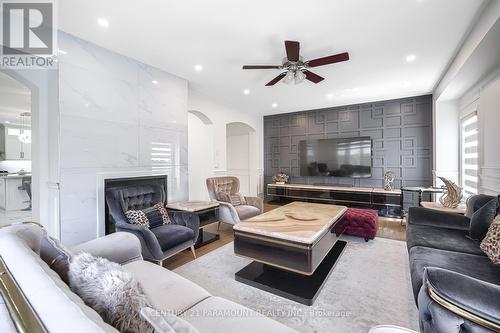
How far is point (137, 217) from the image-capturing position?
2613 mm

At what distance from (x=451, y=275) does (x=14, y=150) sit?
400 inches

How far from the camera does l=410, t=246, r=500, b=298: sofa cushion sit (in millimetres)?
1556

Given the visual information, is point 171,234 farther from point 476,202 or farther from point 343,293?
point 476,202

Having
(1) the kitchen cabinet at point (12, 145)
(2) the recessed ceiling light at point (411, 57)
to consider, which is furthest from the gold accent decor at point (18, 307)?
(1) the kitchen cabinet at point (12, 145)

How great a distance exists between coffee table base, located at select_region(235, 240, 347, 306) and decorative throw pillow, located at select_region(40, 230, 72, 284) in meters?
1.69

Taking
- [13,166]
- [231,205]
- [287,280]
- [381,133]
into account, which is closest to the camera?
[287,280]

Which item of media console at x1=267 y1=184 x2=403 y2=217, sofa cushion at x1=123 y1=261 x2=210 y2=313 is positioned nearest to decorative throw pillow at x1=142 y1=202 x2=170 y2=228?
sofa cushion at x1=123 y1=261 x2=210 y2=313

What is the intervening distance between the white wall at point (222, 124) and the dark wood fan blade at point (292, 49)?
8.50 ft

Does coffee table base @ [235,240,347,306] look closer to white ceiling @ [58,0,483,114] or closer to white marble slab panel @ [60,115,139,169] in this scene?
white marble slab panel @ [60,115,139,169]

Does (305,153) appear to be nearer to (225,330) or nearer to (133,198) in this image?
(133,198)

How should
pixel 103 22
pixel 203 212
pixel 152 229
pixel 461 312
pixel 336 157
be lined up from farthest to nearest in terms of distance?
pixel 336 157 < pixel 203 212 < pixel 152 229 < pixel 103 22 < pixel 461 312

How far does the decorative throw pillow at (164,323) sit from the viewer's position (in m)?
0.61

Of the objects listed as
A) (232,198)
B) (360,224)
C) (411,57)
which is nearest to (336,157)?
(360,224)

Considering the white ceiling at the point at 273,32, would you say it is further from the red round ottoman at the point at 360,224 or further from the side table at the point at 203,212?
the red round ottoman at the point at 360,224
